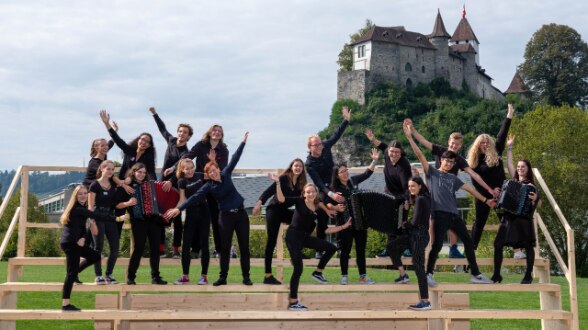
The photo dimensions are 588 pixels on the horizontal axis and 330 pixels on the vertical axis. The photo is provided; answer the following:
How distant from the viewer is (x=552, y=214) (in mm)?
42500

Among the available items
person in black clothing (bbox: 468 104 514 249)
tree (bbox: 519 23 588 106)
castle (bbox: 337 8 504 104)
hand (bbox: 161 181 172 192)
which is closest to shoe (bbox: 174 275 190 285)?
hand (bbox: 161 181 172 192)

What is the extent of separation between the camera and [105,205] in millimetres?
9758

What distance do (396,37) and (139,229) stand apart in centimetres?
10439

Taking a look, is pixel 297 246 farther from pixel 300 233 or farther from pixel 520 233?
pixel 520 233

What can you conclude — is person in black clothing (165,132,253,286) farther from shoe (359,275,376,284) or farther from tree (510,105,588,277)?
tree (510,105,588,277)

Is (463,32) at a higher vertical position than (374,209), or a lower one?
higher

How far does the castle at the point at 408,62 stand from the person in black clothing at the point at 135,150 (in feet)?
313

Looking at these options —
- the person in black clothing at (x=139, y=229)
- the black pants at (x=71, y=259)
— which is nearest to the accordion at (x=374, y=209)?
the person in black clothing at (x=139, y=229)

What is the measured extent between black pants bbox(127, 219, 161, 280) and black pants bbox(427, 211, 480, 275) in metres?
3.70

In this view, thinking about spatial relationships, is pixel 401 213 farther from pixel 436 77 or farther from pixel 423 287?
pixel 436 77

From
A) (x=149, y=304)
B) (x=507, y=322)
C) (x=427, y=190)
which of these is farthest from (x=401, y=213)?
(x=507, y=322)

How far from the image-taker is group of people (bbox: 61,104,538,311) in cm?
955

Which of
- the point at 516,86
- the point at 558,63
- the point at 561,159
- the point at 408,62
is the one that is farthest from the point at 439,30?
the point at 561,159

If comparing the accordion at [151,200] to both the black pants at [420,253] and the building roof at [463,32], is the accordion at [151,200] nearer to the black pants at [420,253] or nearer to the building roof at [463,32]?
the black pants at [420,253]
